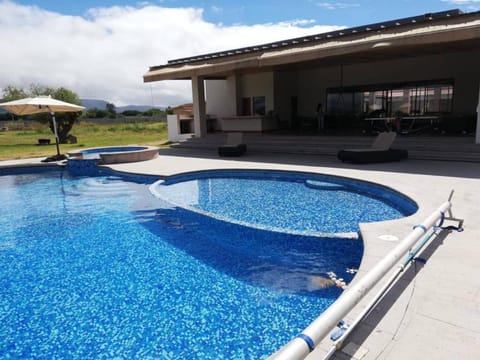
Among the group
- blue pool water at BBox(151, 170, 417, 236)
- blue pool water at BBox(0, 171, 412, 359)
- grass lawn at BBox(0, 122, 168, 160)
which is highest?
grass lawn at BBox(0, 122, 168, 160)

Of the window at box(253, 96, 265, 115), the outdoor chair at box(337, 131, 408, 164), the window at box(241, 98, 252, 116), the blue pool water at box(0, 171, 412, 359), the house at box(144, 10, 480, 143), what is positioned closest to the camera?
the blue pool water at box(0, 171, 412, 359)

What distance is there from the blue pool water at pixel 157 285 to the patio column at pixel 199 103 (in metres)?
11.2

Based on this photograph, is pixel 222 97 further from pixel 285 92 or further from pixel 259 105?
pixel 285 92

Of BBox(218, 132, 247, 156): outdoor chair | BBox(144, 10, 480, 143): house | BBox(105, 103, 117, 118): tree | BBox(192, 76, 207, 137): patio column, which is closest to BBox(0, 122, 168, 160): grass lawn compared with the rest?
BBox(192, 76, 207, 137): patio column

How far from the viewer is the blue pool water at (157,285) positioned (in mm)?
3412

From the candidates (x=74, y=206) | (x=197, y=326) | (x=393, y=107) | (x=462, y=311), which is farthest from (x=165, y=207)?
(x=393, y=107)

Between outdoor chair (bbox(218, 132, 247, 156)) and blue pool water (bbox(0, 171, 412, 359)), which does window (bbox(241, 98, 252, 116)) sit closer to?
outdoor chair (bbox(218, 132, 247, 156))

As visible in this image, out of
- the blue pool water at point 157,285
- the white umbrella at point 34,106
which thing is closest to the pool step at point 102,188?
the blue pool water at point 157,285

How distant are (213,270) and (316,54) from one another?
379 inches

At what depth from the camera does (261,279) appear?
4.53 meters

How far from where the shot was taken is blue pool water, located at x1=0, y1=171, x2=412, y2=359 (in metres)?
3.41

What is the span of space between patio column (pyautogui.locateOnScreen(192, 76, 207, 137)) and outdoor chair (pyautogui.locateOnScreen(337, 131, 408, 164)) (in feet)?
29.5

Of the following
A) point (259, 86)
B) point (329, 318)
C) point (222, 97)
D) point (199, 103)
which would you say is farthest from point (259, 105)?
point (329, 318)

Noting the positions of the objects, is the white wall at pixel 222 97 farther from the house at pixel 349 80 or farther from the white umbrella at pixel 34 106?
the white umbrella at pixel 34 106
